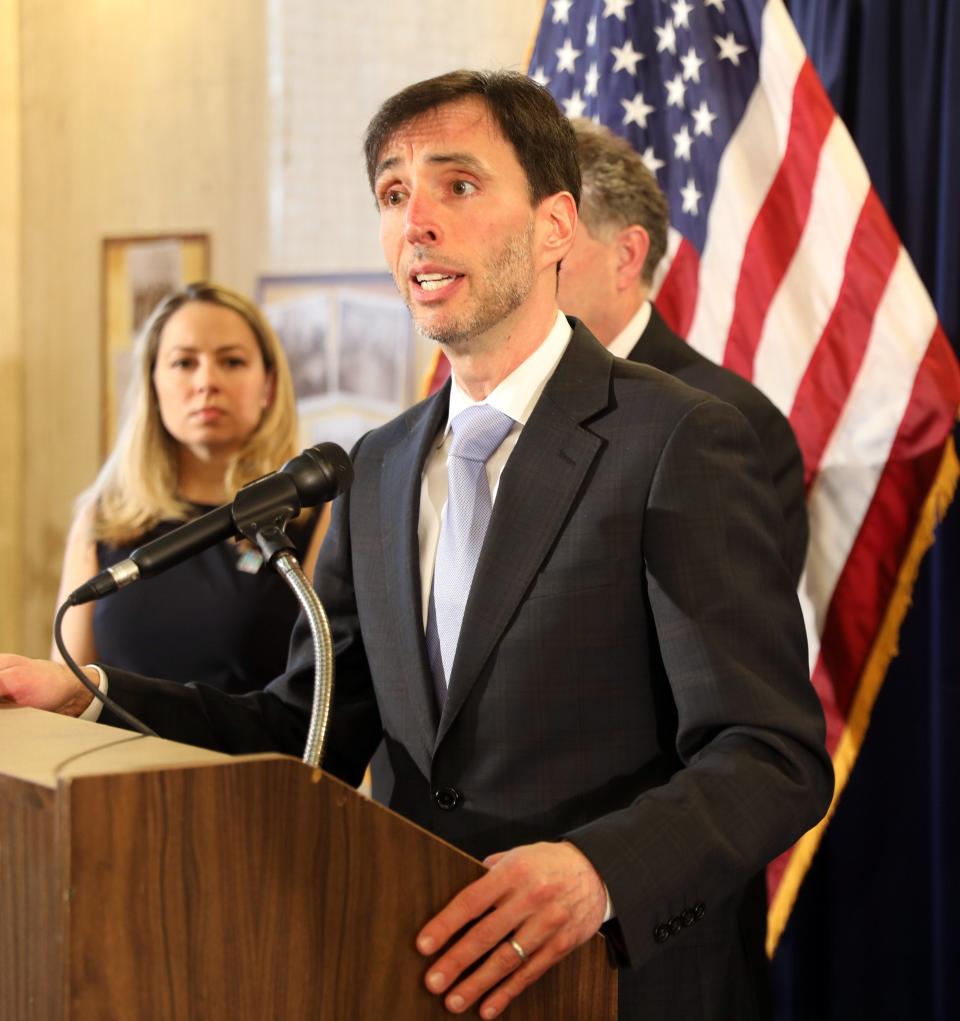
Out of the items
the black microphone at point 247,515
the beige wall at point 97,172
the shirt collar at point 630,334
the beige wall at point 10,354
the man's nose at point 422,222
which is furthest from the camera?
the beige wall at point 10,354

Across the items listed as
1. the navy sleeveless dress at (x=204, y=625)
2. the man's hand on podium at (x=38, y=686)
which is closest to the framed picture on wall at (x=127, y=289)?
the navy sleeveless dress at (x=204, y=625)

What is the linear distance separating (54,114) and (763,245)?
10.5ft

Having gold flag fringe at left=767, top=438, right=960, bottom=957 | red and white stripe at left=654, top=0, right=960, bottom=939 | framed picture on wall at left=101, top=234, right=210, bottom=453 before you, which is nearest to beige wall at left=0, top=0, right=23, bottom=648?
framed picture on wall at left=101, top=234, right=210, bottom=453

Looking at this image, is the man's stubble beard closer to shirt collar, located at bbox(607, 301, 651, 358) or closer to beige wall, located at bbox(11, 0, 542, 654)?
shirt collar, located at bbox(607, 301, 651, 358)

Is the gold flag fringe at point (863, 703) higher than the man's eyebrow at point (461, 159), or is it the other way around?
the man's eyebrow at point (461, 159)

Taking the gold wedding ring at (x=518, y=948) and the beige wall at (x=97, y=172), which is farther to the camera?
the beige wall at (x=97, y=172)

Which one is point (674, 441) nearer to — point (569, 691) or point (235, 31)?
point (569, 691)

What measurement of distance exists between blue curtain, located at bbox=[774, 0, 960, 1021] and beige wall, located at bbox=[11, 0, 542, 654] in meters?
1.21

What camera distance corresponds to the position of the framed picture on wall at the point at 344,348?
4.25 m

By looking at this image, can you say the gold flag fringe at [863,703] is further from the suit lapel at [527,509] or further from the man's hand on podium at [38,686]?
the man's hand on podium at [38,686]

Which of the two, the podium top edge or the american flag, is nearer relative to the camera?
the podium top edge

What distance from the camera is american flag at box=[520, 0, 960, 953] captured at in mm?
2957

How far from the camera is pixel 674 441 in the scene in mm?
1479

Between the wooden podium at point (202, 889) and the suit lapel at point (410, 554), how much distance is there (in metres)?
0.42
